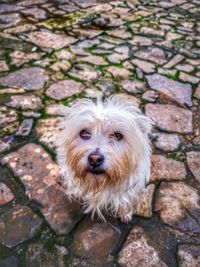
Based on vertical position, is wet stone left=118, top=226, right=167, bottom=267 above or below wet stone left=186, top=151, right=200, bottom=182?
below

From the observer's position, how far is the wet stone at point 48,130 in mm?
4184

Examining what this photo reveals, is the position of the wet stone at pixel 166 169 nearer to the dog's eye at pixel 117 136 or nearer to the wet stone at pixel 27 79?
the dog's eye at pixel 117 136

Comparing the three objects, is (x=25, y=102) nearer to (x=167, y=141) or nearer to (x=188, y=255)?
(x=167, y=141)

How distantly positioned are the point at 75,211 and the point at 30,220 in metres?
0.43

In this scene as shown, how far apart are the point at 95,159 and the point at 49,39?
4252 mm

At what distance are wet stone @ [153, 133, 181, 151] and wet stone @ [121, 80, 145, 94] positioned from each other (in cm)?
102

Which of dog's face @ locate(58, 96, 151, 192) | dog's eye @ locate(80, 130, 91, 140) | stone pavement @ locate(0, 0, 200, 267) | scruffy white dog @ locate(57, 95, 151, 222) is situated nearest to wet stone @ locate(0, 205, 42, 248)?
stone pavement @ locate(0, 0, 200, 267)

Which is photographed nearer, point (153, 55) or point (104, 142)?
point (104, 142)

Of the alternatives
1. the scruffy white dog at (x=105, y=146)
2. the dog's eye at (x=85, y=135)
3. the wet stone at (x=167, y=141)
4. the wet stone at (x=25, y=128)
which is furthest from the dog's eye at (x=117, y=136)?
the wet stone at (x=25, y=128)

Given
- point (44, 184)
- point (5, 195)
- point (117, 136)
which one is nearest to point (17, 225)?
point (5, 195)

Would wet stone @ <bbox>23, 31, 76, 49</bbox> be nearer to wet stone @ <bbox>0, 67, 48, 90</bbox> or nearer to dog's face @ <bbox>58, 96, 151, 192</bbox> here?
wet stone @ <bbox>0, 67, 48, 90</bbox>

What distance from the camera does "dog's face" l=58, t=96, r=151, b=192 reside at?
282 cm

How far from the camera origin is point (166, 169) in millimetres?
3939

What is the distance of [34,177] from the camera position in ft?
12.3
